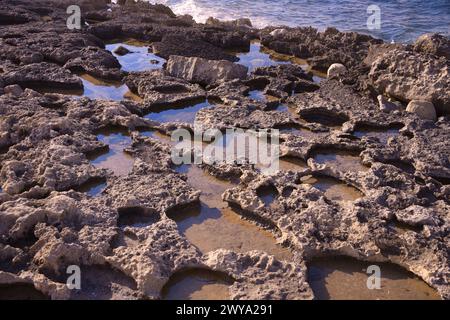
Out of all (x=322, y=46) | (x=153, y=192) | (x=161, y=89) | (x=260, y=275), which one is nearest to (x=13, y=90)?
(x=161, y=89)

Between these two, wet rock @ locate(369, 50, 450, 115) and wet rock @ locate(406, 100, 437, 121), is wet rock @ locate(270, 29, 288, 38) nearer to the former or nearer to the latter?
wet rock @ locate(369, 50, 450, 115)

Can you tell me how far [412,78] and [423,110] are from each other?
0.63m

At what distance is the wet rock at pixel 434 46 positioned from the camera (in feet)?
23.6

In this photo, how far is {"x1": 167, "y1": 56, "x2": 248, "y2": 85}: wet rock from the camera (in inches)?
270

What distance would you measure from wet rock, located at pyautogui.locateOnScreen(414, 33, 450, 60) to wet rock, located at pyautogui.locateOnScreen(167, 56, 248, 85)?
278cm

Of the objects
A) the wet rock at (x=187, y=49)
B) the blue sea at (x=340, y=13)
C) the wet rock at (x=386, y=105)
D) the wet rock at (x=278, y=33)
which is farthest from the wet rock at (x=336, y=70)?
the blue sea at (x=340, y=13)

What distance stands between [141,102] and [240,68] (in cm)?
159

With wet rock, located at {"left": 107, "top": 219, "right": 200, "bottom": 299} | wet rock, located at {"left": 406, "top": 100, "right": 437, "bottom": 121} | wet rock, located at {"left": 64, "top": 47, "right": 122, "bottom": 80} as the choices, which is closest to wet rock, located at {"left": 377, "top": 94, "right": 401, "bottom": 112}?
wet rock, located at {"left": 406, "top": 100, "right": 437, "bottom": 121}

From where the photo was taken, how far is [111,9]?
37.6 feet

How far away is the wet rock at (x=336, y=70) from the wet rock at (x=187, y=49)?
1.66 m

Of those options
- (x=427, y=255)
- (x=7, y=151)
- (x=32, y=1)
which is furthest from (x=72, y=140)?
(x=32, y=1)

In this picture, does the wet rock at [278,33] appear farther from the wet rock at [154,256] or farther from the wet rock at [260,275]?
the wet rock at [260,275]

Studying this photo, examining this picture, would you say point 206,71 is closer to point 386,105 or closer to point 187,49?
point 187,49

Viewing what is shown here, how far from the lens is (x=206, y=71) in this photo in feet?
22.7
